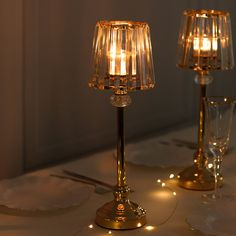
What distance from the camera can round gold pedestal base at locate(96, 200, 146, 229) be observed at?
1310 mm

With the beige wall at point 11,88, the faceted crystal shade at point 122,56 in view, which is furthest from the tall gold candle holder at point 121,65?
the beige wall at point 11,88

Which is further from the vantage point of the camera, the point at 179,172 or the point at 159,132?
the point at 159,132

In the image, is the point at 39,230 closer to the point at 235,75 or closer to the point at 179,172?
the point at 179,172

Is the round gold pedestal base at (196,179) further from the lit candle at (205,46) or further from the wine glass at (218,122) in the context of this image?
the lit candle at (205,46)

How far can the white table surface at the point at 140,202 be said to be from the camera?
1.29m

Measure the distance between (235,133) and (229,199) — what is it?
31.0 inches

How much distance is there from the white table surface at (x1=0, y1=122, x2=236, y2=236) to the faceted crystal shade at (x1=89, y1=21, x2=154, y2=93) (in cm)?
31

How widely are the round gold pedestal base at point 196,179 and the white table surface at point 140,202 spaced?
0.02m

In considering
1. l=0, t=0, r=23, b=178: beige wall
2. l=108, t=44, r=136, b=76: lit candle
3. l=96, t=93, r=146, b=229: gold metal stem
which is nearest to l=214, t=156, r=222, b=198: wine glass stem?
l=96, t=93, r=146, b=229: gold metal stem

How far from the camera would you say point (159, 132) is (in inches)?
103

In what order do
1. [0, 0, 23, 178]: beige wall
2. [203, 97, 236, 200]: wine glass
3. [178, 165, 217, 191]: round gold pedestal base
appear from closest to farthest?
1. [203, 97, 236, 200]: wine glass
2. [178, 165, 217, 191]: round gold pedestal base
3. [0, 0, 23, 178]: beige wall

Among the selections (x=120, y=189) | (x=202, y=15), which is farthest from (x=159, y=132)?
(x=120, y=189)

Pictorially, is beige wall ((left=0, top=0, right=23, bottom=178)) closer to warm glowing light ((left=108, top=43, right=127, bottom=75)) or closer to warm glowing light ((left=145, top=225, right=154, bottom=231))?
warm glowing light ((left=108, top=43, right=127, bottom=75))

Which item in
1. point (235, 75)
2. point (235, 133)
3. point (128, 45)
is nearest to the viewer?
point (128, 45)
